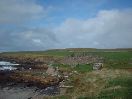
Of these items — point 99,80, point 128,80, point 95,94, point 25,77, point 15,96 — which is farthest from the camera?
point 25,77

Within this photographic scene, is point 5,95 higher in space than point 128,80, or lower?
lower

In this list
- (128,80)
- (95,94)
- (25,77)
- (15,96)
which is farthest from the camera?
(25,77)

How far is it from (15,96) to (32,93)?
3853mm

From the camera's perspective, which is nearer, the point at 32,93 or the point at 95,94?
the point at 95,94

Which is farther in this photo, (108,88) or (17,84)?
(17,84)

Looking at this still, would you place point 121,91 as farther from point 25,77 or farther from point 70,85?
point 25,77

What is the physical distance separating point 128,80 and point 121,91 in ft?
22.5

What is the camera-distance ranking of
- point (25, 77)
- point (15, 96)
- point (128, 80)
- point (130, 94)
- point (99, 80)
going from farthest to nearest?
point (25, 77) < point (15, 96) < point (99, 80) < point (128, 80) < point (130, 94)

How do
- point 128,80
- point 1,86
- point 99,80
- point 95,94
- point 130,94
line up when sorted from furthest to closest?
1. point 1,86
2. point 99,80
3. point 128,80
4. point 95,94
5. point 130,94

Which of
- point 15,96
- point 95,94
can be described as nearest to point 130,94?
point 95,94

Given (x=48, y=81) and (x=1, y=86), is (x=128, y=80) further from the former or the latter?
(x=1, y=86)

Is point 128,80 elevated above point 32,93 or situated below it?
above

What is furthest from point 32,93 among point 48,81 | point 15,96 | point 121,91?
point 121,91

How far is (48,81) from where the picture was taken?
70500 mm
